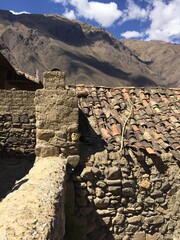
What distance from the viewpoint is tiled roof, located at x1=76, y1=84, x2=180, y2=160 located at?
18.8 ft

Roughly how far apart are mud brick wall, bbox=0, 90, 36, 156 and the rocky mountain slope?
5599cm

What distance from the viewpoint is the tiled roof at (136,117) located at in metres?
5.74

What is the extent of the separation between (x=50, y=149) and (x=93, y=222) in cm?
132

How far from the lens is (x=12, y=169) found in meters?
9.46

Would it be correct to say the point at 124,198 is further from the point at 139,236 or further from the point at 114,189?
the point at 139,236

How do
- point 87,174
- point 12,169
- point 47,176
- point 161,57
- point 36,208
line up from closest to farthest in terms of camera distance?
point 36,208 < point 47,176 < point 87,174 < point 12,169 < point 161,57

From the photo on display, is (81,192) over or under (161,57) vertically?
under

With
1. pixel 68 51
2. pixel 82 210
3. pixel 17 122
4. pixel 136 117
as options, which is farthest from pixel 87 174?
pixel 68 51

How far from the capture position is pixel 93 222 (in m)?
5.27

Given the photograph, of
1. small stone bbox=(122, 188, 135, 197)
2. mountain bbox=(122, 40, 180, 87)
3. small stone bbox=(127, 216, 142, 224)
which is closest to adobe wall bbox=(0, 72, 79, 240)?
small stone bbox=(122, 188, 135, 197)

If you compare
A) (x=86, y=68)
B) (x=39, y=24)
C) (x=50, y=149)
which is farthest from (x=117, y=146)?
(x=39, y=24)

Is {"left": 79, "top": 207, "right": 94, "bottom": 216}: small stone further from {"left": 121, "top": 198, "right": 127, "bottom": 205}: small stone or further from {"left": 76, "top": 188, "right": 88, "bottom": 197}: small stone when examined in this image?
{"left": 121, "top": 198, "right": 127, "bottom": 205}: small stone

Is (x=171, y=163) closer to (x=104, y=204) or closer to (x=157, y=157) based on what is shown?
(x=157, y=157)

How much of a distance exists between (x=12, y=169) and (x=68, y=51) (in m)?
83.4
